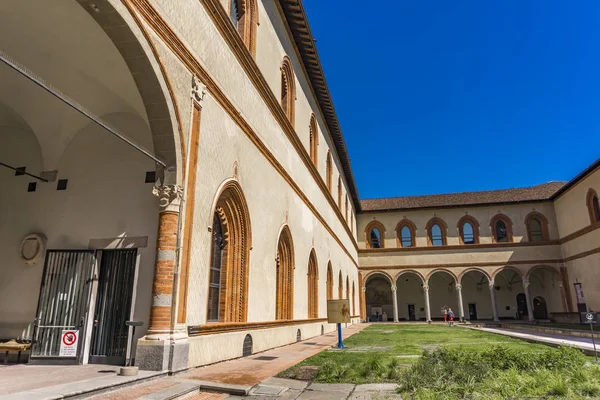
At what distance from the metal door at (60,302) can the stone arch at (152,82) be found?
2.49 meters

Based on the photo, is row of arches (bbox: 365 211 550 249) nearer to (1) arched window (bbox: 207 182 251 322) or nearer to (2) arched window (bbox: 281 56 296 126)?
(2) arched window (bbox: 281 56 296 126)

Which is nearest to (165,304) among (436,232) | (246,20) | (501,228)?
(246,20)

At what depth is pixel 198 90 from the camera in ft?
25.5

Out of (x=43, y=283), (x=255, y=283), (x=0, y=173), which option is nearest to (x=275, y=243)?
(x=255, y=283)

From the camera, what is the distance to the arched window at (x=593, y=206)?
2495 cm

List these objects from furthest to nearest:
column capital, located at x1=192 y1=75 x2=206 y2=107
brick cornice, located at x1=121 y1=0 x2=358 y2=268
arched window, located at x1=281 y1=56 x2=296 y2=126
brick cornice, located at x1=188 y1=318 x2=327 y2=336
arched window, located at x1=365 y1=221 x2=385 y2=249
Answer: arched window, located at x1=365 y1=221 x2=385 y2=249
arched window, located at x1=281 y1=56 x2=296 y2=126
column capital, located at x1=192 y1=75 x2=206 y2=107
brick cornice, located at x1=188 y1=318 x2=327 y2=336
brick cornice, located at x1=121 y1=0 x2=358 y2=268

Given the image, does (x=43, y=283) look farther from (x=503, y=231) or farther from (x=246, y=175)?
(x=503, y=231)

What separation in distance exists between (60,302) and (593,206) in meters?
28.8

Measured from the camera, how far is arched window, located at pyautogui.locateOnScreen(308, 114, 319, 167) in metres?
19.2

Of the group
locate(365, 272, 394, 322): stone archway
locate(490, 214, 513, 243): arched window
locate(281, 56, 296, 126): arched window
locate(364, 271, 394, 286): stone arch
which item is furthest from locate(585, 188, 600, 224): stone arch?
locate(281, 56, 296, 126): arched window

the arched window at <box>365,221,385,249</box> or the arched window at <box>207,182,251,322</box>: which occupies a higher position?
the arched window at <box>365,221,385,249</box>

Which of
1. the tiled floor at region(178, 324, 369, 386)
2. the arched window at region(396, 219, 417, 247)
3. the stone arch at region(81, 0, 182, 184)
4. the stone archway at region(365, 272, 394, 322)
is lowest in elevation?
the tiled floor at region(178, 324, 369, 386)

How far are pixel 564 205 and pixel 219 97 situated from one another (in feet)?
97.8

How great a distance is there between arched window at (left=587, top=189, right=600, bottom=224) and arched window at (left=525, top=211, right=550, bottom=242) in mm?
6144
